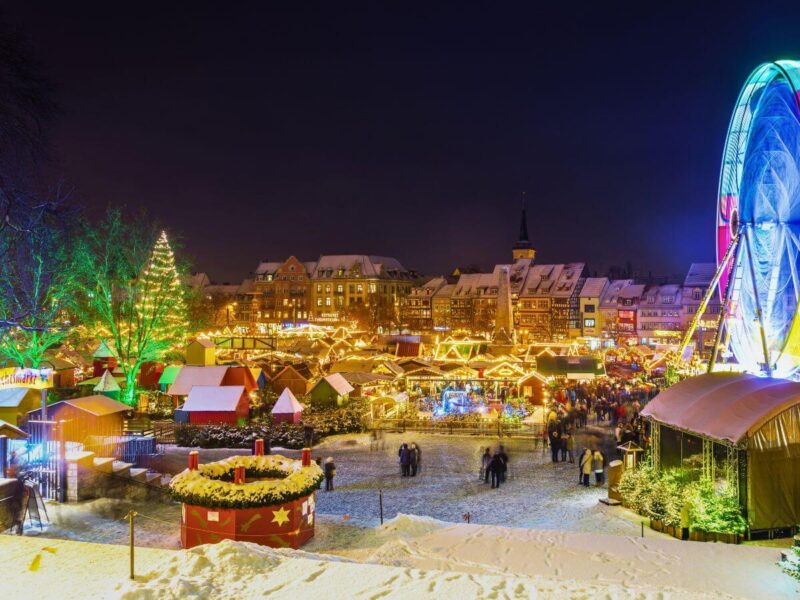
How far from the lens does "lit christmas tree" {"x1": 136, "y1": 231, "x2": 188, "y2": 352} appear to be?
33.5 metres

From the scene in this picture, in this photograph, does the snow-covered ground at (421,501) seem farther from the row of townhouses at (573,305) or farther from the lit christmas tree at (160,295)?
the row of townhouses at (573,305)

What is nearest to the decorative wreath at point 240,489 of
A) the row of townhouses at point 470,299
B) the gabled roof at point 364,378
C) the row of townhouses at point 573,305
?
the gabled roof at point 364,378

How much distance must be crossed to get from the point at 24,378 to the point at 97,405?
4.67 m

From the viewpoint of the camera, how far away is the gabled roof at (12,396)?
859 inches

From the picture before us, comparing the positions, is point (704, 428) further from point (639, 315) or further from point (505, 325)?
point (639, 315)

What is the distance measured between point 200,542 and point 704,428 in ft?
30.3

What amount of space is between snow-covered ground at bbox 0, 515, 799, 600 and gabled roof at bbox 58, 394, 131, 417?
1143cm

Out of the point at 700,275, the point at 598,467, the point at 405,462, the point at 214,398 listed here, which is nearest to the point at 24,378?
the point at 214,398

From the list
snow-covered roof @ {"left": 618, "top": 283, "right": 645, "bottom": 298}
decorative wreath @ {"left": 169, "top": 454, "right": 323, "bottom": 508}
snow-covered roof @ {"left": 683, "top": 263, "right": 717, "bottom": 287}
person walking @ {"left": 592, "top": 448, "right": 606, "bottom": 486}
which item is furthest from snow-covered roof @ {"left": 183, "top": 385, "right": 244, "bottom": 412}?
snow-covered roof @ {"left": 618, "top": 283, "right": 645, "bottom": 298}

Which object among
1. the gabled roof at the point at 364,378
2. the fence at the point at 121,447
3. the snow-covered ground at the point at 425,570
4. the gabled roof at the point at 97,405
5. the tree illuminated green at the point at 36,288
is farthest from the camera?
the gabled roof at the point at 364,378

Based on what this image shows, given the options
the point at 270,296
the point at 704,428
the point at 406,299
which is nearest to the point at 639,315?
the point at 406,299

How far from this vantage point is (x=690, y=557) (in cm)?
968

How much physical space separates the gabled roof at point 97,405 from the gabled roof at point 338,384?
32.2 feet

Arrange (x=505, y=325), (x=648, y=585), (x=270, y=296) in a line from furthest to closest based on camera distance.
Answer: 1. (x=270, y=296)
2. (x=505, y=325)
3. (x=648, y=585)
